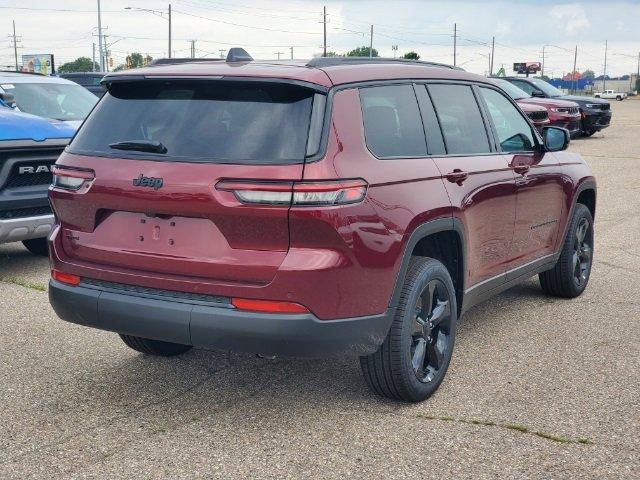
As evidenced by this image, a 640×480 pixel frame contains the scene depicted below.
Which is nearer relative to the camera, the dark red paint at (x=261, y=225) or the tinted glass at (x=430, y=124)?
the dark red paint at (x=261, y=225)

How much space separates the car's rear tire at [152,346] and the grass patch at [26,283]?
2258 mm

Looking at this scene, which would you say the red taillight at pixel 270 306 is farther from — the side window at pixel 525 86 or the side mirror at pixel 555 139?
the side window at pixel 525 86

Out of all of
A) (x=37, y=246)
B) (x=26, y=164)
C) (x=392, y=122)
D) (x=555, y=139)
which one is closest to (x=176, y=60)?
(x=392, y=122)

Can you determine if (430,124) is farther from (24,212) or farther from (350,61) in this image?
(24,212)

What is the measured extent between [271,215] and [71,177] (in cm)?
116

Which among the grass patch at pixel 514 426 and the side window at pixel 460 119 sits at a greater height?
the side window at pixel 460 119

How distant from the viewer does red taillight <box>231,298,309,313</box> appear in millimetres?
3869

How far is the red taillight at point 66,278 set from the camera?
4383mm

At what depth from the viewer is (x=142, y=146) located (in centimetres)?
415

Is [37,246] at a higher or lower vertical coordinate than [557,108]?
lower

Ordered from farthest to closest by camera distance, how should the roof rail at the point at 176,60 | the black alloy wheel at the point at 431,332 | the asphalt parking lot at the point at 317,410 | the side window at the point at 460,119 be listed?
the side window at the point at 460,119 < the roof rail at the point at 176,60 < the black alloy wheel at the point at 431,332 < the asphalt parking lot at the point at 317,410

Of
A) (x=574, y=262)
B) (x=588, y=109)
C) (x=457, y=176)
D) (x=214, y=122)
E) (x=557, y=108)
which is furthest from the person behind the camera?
(x=588, y=109)

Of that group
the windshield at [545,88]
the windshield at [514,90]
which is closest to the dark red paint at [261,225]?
the windshield at [514,90]

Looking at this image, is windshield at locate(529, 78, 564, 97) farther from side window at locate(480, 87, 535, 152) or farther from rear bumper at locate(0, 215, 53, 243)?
rear bumper at locate(0, 215, 53, 243)
